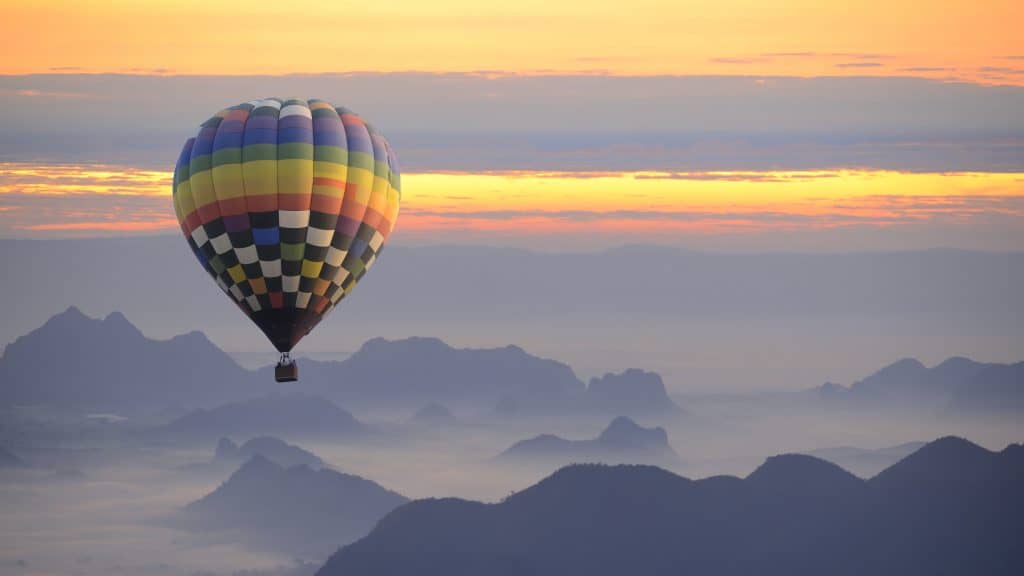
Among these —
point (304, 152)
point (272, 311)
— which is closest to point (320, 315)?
point (272, 311)

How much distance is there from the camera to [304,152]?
4392 inches

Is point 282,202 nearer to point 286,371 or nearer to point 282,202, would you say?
point 282,202

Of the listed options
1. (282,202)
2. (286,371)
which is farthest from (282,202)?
(286,371)

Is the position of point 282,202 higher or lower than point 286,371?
higher

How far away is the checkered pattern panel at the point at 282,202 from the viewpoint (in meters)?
111

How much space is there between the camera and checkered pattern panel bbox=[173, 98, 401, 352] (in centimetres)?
11144

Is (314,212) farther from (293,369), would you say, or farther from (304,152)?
(293,369)

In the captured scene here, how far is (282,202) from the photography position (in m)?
112

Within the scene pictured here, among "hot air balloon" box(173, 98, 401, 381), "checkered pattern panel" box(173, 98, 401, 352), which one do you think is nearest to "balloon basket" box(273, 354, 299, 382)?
"hot air balloon" box(173, 98, 401, 381)

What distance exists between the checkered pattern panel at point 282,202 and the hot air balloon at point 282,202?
0.06 metres

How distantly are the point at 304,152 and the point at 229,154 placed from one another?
4.63 m

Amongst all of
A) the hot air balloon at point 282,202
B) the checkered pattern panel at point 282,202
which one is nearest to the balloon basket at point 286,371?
the hot air balloon at point 282,202

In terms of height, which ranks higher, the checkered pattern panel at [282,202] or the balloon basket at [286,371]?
the checkered pattern panel at [282,202]

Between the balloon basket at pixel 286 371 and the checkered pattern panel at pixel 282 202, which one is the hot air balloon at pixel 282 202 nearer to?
the checkered pattern panel at pixel 282 202
